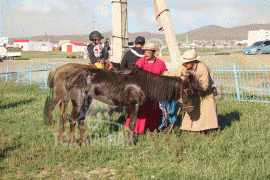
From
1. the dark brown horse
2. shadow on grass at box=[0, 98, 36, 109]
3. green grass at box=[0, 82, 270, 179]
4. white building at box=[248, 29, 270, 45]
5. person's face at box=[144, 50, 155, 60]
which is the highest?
white building at box=[248, 29, 270, 45]

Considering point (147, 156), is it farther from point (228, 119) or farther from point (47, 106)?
point (228, 119)

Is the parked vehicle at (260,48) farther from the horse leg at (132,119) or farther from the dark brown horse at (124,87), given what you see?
the horse leg at (132,119)

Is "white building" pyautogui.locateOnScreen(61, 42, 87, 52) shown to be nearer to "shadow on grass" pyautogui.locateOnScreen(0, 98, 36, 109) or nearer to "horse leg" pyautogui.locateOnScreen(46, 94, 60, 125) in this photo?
"shadow on grass" pyautogui.locateOnScreen(0, 98, 36, 109)

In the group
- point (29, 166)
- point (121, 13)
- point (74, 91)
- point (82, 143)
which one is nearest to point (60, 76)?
point (74, 91)

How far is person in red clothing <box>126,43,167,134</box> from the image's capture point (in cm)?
567

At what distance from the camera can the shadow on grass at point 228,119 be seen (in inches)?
258

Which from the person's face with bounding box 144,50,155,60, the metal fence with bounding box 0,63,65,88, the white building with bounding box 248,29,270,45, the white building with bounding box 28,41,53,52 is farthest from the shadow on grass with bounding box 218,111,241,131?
the white building with bounding box 248,29,270,45

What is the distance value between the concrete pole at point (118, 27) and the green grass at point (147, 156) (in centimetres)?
229

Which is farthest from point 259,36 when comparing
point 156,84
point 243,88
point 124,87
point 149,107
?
point 124,87

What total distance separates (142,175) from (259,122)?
12.7 feet

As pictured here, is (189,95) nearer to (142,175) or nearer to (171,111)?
(171,111)

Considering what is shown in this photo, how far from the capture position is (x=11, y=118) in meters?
7.19

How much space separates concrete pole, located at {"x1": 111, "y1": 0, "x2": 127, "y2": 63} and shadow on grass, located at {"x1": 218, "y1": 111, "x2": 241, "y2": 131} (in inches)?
128

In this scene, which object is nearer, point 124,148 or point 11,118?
point 124,148
